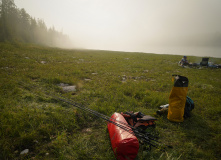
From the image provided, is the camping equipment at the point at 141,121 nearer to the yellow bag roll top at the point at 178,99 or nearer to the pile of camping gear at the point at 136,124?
the pile of camping gear at the point at 136,124

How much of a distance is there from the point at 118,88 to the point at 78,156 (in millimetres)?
5490

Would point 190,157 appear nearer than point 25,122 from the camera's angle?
Yes

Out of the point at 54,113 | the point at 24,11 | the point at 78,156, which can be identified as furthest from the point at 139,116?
the point at 24,11

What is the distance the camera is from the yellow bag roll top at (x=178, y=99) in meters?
4.72

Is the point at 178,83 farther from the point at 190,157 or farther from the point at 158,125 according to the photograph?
the point at 190,157

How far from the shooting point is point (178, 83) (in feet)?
15.5

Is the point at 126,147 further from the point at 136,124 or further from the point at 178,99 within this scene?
the point at 178,99

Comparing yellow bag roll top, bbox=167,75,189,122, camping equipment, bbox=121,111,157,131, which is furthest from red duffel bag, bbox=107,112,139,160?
yellow bag roll top, bbox=167,75,189,122

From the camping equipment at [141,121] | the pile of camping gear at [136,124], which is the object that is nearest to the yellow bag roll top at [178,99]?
the pile of camping gear at [136,124]

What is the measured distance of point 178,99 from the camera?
4797 mm

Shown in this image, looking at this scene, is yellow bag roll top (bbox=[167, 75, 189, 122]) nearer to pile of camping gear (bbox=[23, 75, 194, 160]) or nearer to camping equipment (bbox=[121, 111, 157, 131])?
pile of camping gear (bbox=[23, 75, 194, 160])

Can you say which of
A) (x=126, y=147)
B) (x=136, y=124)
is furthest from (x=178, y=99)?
(x=126, y=147)

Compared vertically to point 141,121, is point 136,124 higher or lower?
lower

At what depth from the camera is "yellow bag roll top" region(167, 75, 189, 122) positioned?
4.72m
